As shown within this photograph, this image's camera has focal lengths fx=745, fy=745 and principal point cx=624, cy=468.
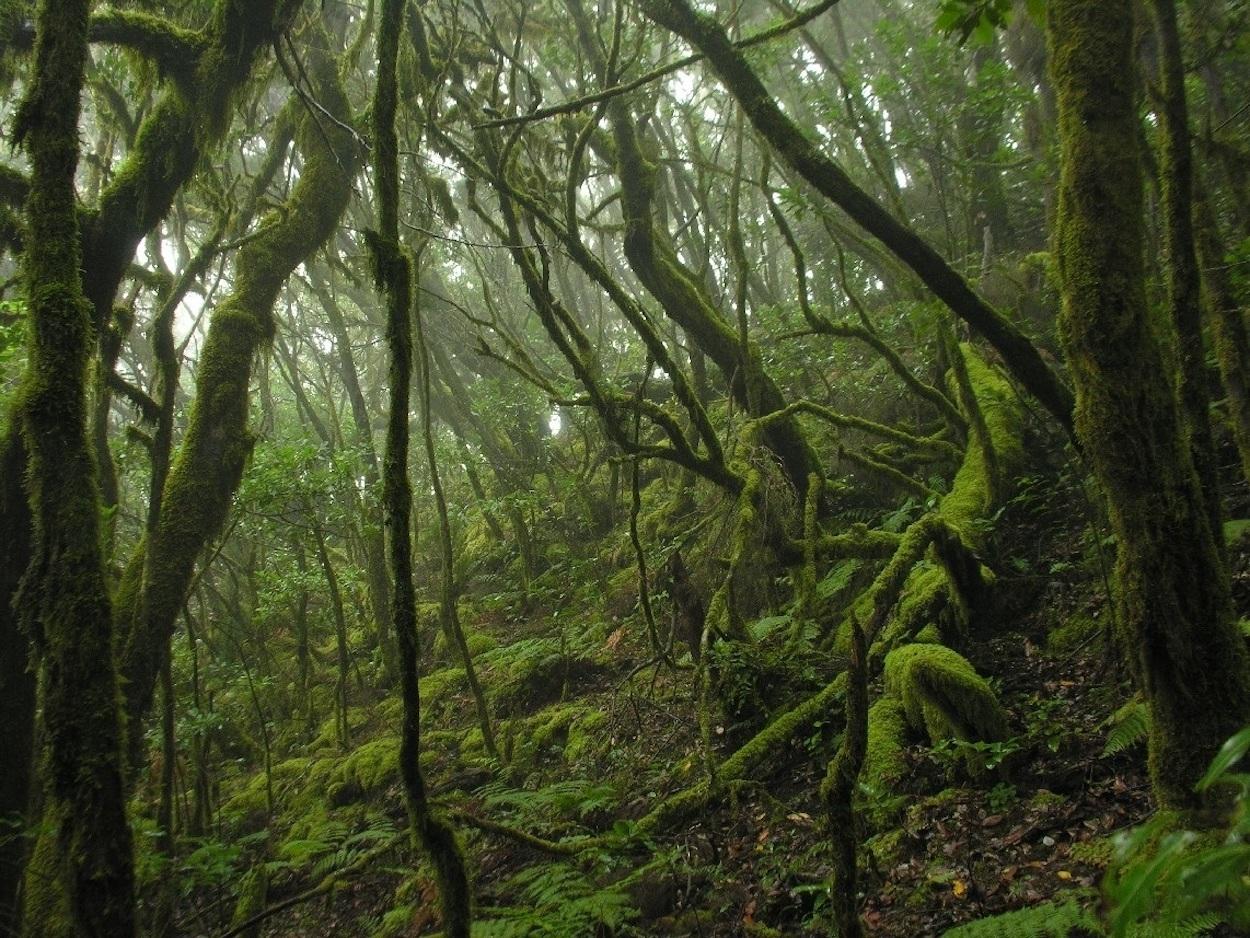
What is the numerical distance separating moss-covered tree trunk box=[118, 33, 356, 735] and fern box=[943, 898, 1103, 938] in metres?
5.86

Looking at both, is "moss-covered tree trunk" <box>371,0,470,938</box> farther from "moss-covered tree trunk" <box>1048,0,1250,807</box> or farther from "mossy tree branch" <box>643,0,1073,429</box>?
"moss-covered tree trunk" <box>1048,0,1250,807</box>

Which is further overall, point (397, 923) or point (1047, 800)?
point (397, 923)

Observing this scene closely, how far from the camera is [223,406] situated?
6980 millimetres

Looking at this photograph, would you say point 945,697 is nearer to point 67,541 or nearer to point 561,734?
point 561,734

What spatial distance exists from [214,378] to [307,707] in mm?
5901

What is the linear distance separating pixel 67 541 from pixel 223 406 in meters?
4.78

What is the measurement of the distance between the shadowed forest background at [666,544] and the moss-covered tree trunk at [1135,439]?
2 centimetres

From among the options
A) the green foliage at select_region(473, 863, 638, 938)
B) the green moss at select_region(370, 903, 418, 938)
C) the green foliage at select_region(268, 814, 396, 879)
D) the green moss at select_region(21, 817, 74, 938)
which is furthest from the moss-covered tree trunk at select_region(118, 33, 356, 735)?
the green foliage at select_region(473, 863, 638, 938)

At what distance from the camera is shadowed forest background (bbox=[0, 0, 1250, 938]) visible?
2.65 meters

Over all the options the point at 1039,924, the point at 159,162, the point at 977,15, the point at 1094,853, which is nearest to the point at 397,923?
the point at 1039,924

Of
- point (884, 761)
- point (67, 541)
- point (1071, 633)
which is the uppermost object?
point (67, 541)

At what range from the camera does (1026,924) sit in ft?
8.32

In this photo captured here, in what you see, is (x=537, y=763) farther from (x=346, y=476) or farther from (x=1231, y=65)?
(x=1231, y=65)

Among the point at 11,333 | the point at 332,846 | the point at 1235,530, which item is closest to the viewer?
the point at 1235,530
